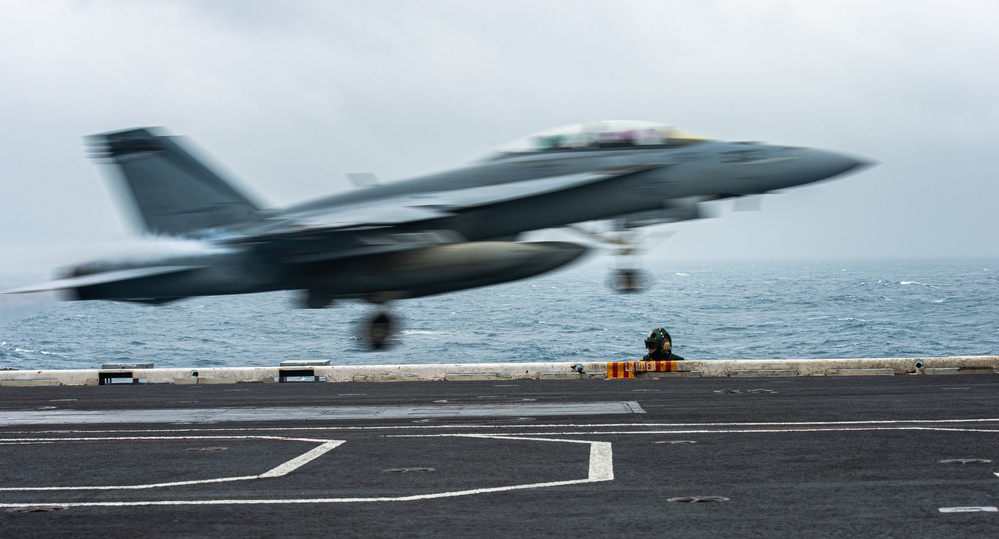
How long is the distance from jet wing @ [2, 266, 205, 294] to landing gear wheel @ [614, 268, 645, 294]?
3.86 m

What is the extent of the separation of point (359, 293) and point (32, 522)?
27948 millimetres

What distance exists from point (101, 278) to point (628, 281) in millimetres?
4744

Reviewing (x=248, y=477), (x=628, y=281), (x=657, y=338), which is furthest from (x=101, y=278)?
(x=657, y=338)

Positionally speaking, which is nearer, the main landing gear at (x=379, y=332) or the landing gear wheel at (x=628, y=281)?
the main landing gear at (x=379, y=332)

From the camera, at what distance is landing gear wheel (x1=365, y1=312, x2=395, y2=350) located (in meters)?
9.62

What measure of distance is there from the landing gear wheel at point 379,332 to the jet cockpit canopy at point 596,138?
3.01 metres

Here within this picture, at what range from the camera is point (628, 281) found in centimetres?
1021

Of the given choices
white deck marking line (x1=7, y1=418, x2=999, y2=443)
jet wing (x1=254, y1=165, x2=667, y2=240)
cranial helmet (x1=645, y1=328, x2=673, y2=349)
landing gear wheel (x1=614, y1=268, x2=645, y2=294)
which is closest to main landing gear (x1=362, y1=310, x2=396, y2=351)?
jet wing (x1=254, y1=165, x2=667, y2=240)

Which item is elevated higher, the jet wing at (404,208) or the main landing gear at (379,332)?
the jet wing at (404,208)

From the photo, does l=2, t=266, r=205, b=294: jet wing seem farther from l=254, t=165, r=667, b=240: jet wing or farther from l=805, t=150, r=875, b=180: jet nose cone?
l=805, t=150, r=875, b=180: jet nose cone

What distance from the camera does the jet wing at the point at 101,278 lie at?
29.2 ft

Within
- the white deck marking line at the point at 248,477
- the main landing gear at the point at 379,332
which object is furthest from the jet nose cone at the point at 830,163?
the white deck marking line at the point at 248,477

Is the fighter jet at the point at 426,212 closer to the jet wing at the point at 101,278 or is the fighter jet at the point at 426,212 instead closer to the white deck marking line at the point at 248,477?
the jet wing at the point at 101,278

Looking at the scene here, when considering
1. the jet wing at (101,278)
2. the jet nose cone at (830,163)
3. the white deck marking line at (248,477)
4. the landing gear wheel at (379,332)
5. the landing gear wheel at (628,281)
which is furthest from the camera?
the white deck marking line at (248,477)
